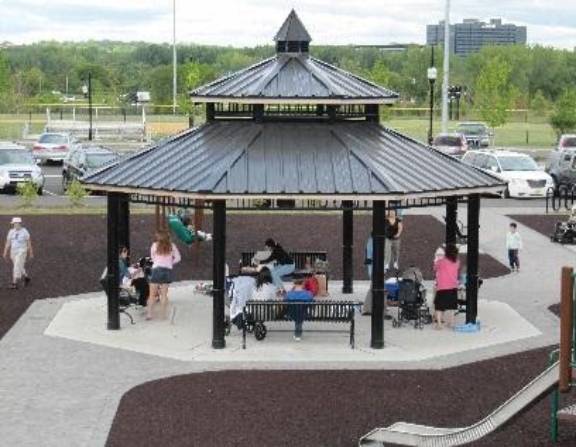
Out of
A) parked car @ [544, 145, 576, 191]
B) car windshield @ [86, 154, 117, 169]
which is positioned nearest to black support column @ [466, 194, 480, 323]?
parked car @ [544, 145, 576, 191]

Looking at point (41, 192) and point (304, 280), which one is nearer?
point (304, 280)

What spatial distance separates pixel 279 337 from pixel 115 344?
2.61 meters

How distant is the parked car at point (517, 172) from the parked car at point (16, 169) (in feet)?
50.6

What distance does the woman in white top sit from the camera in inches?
723

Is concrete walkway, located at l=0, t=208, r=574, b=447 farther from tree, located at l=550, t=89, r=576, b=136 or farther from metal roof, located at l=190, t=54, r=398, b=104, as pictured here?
tree, located at l=550, t=89, r=576, b=136

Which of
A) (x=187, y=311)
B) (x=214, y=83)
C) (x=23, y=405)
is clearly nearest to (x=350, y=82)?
(x=214, y=83)

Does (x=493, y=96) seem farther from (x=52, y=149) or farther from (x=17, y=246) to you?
(x=17, y=246)

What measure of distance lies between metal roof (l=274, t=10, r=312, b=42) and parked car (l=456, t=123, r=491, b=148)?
4061cm

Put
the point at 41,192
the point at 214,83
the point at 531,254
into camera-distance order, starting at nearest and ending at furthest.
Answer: the point at 214,83
the point at 531,254
the point at 41,192

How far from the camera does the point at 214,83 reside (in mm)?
19578

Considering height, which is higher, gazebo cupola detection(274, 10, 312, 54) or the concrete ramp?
gazebo cupola detection(274, 10, 312, 54)

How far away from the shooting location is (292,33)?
67.5 ft

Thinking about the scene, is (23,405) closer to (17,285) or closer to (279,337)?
(279,337)

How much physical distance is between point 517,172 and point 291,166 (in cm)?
2354
